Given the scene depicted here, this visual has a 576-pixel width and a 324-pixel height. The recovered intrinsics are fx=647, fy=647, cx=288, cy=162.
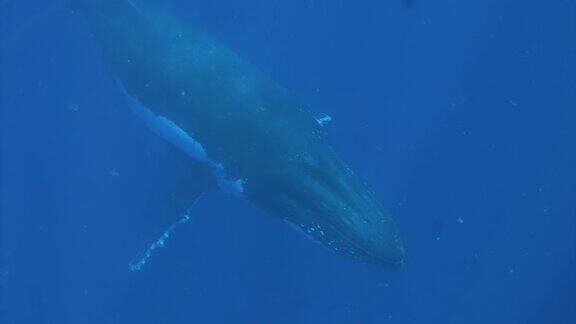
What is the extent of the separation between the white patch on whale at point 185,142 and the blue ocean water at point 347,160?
245cm

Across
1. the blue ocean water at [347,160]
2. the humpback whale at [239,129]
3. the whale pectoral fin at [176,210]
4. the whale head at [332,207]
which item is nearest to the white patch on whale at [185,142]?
the humpback whale at [239,129]

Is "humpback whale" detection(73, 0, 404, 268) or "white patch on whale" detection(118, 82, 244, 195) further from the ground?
"humpback whale" detection(73, 0, 404, 268)

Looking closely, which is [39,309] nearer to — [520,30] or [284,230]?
[284,230]

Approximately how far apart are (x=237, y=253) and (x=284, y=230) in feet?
3.49

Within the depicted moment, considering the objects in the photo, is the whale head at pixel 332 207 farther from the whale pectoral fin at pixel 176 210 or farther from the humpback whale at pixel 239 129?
the whale pectoral fin at pixel 176 210

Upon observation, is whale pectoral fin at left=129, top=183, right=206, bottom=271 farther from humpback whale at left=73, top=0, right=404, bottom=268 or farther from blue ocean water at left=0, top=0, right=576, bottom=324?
blue ocean water at left=0, top=0, right=576, bottom=324

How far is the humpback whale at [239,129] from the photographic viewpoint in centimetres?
786

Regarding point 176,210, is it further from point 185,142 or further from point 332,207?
point 332,207

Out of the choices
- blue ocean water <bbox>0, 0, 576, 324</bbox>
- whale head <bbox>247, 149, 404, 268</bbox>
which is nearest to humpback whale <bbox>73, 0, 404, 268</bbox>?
whale head <bbox>247, 149, 404, 268</bbox>

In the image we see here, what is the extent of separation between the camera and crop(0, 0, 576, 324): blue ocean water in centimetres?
1312

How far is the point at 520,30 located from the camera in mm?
15555

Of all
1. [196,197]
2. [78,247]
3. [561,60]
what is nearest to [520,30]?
[561,60]

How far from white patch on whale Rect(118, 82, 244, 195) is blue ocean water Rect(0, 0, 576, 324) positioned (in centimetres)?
245

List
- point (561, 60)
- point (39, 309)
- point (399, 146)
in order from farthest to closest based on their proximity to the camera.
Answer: point (561, 60) → point (399, 146) → point (39, 309)
